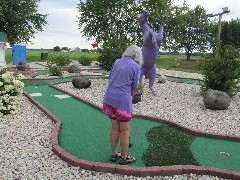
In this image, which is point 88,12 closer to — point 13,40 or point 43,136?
point 13,40

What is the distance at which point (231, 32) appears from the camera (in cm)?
4578

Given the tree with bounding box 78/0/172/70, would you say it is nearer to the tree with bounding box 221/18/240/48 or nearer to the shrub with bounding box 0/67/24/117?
the tree with bounding box 221/18/240/48

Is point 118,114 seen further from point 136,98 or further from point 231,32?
point 231,32

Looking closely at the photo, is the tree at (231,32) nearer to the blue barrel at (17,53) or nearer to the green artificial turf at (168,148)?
the blue barrel at (17,53)

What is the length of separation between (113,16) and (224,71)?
2931cm

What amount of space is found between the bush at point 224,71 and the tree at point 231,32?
37.5 metres

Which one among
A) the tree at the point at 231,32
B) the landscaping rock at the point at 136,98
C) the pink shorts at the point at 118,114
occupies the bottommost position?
the landscaping rock at the point at 136,98

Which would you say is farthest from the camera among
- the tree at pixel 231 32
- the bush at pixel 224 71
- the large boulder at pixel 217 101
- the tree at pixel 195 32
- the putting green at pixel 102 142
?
the tree at pixel 195 32

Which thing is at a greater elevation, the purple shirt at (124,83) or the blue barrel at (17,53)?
the blue barrel at (17,53)

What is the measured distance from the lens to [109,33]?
38.5 m

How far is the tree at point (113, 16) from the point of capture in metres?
37.2

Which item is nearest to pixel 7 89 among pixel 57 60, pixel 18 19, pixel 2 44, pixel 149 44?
pixel 149 44

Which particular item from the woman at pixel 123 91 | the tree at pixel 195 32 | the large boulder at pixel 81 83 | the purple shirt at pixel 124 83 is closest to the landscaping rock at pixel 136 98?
the large boulder at pixel 81 83

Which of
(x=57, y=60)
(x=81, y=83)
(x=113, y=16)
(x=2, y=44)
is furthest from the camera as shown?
(x=113, y=16)
